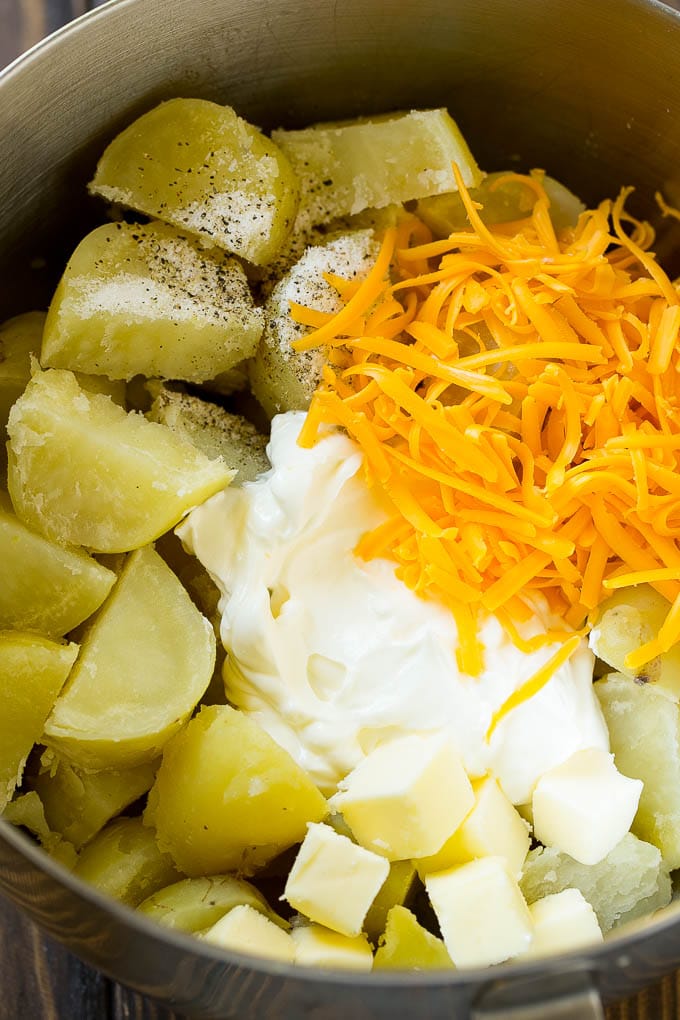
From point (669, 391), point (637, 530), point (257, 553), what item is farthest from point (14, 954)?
point (669, 391)

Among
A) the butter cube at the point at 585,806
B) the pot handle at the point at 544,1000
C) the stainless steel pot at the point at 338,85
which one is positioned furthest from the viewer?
the stainless steel pot at the point at 338,85

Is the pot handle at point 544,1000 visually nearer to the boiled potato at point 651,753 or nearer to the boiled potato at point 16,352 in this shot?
the boiled potato at point 651,753

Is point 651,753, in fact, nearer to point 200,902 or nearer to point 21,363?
point 200,902

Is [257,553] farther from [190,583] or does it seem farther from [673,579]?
[673,579]

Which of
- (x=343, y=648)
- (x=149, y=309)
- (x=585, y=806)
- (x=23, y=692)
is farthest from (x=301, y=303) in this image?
(x=585, y=806)

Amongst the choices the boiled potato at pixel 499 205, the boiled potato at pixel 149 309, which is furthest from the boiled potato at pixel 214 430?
the boiled potato at pixel 499 205

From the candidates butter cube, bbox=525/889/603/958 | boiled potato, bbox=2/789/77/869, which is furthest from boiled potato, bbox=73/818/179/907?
butter cube, bbox=525/889/603/958

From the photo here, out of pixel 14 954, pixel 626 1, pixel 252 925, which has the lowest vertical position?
pixel 14 954
